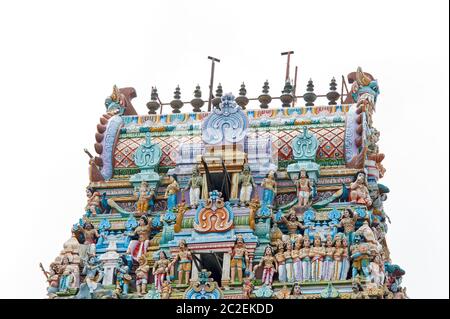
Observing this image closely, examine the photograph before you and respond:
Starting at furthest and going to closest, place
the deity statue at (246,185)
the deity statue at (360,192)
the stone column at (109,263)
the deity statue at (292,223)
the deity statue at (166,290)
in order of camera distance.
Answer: the deity statue at (246,185), the deity statue at (360,192), the deity statue at (292,223), the stone column at (109,263), the deity statue at (166,290)

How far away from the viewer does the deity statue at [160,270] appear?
40000mm

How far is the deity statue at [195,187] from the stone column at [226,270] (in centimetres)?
161

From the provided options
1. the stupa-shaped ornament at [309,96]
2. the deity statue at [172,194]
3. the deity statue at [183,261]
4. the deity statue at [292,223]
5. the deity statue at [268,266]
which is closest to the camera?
the deity statue at [268,266]

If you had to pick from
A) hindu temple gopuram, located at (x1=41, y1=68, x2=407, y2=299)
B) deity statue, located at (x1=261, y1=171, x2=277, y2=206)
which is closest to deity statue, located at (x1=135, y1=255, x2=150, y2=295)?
hindu temple gopuram, located at (x1=41, y1=68, x2=407, y2=299)

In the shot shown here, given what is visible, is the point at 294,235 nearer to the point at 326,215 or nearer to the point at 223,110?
the point at 326,215

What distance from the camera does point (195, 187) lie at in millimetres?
41250

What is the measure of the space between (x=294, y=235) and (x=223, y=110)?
12.0 ft

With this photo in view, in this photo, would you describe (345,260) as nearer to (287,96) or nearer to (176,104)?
(287,96)

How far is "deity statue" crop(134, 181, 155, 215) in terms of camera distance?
138 ft

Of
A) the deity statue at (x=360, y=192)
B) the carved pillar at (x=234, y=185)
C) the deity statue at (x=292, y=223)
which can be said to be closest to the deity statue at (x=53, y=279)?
the carved pillar at (x=234, y=185)

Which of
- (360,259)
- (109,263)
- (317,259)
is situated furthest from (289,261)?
(109,263)

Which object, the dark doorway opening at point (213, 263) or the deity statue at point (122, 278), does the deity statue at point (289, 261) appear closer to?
the dark doorway opening at point (213, 263)

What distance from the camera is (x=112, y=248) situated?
41.2 meters

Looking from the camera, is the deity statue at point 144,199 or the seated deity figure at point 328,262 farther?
the deity statue at point 144,199
